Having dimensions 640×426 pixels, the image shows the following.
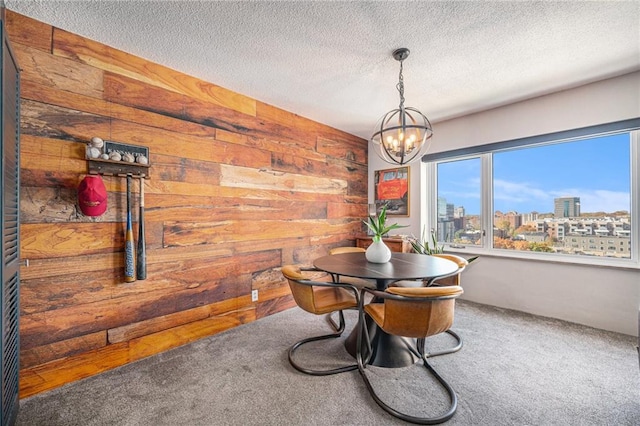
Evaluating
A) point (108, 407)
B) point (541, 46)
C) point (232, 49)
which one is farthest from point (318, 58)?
point (108, 407)

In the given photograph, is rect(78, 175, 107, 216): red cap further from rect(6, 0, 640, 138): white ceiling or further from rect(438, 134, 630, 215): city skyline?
rect(438, 134, 630, 215): city skyline

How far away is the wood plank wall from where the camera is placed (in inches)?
71.4

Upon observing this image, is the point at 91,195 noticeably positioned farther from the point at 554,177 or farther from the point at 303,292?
the point at 554,177

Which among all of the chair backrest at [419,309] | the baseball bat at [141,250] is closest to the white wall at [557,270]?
the chair backrest at [419,309]

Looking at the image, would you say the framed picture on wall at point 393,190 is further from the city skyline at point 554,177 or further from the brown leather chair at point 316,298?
the brown leather chair at point 316,298

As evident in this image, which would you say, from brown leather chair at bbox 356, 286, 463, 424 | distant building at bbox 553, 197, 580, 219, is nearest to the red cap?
brown leather chair at bbox 356, 286, 463, 424

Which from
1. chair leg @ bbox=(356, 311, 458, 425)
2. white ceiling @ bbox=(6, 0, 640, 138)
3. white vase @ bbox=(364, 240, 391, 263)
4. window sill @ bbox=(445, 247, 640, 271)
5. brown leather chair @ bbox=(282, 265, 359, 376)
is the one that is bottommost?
chair leg @ bbox=(356, 311, 458, 425)

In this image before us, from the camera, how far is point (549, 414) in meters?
1.60

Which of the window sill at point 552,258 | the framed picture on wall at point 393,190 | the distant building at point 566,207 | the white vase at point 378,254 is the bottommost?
the window sill at point 552,258

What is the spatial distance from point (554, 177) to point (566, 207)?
0.37 metres

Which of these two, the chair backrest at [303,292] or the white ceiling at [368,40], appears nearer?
the white ceiling at [368,40]

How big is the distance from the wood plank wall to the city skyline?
7.73ft

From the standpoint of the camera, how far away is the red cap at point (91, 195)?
6.15 feet

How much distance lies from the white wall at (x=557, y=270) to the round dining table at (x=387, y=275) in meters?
1.54
